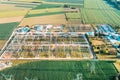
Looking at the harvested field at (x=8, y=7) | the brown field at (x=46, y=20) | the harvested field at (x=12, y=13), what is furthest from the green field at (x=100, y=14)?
the harvested field at (x=8, y=7)

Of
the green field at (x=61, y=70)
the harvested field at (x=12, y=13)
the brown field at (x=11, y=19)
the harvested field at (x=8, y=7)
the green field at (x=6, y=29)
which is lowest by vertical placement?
the harvested field at (x=8, y=7)

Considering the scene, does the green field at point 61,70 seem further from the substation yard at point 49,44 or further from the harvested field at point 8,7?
the harvested field at point 8,7

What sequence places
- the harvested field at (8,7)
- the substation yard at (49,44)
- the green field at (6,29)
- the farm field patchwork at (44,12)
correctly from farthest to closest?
the harvested field at (8,7) < the farm field patchwork at (44,12) < the green field at (6,29) < the substation yard at (49,44)

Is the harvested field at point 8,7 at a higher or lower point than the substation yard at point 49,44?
lower

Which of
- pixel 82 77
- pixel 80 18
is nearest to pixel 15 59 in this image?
pixel 82 77

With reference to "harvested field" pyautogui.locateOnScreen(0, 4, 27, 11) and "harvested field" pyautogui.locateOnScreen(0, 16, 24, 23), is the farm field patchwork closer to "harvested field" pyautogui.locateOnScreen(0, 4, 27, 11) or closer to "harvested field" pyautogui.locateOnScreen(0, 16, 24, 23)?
"harvested field" pyautogui.locateOnScreen(0, 16, 24, 23)

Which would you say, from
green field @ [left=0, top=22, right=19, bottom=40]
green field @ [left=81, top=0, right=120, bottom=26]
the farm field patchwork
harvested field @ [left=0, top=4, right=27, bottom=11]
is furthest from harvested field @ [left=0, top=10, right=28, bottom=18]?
green field @ [left=81, top=0, right=120, bottom=26]
